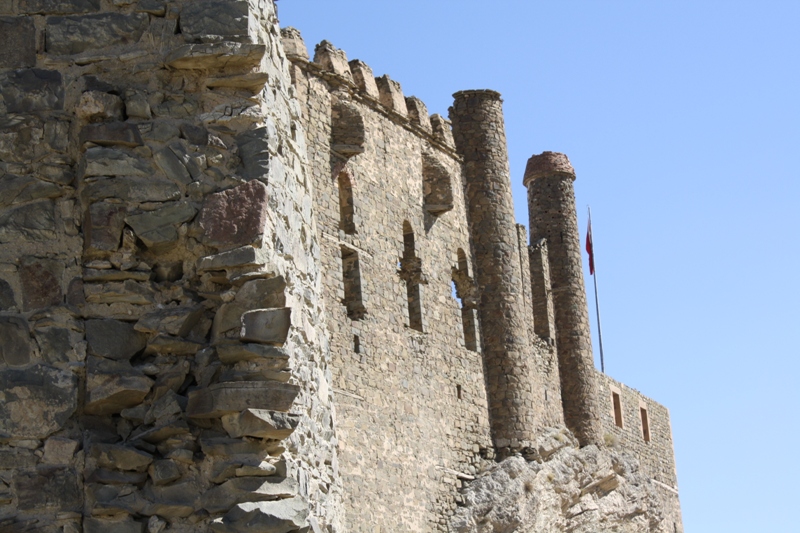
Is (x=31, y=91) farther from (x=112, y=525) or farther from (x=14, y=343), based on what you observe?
(x=112, y=525)

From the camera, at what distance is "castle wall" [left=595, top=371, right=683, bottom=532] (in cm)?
2838

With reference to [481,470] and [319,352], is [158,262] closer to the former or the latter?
[319,352]

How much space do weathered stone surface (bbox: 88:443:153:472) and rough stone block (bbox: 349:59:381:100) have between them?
1599cm

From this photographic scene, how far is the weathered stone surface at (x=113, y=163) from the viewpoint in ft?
16.6

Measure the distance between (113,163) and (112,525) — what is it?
3.94 ft

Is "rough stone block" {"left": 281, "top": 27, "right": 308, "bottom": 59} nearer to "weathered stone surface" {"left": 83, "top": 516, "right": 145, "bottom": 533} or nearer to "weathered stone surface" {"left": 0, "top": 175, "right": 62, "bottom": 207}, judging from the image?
"weathered stone surface" {"left": 0, "top": 175, "right": 62, "bottom": 207}

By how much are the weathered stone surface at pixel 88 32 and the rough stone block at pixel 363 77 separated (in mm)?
15299

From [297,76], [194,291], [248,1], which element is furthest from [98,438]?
[297,76]

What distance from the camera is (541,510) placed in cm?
2320

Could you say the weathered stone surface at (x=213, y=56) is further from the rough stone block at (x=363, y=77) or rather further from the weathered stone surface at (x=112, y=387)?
the rough stone block at (x=363, y=77)

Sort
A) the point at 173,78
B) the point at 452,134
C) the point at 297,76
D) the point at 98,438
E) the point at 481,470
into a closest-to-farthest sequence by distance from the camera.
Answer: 1. the point at 98,438
2. the point at 173,78
3. the point at 297,76
4. the point at 481,470
5. the point at 452,134

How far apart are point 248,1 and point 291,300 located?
1091 mm

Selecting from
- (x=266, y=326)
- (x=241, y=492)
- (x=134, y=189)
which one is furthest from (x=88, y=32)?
(x=241, y=492)

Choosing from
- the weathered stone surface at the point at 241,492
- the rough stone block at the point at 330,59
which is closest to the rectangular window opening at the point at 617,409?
the rough stone block at the point at 330,59
